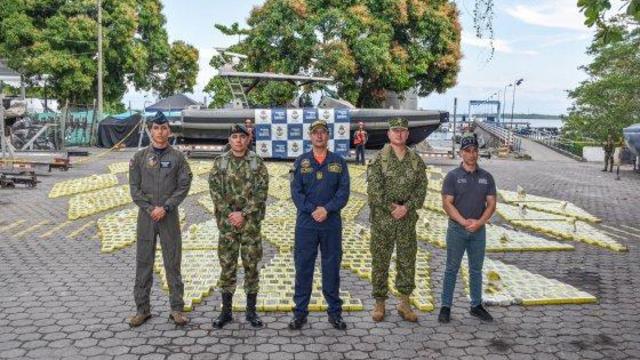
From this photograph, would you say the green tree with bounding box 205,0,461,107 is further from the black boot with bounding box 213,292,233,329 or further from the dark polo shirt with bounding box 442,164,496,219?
the black boot with bounding box 213,292,233,329

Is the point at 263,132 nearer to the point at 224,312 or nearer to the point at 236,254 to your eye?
the point at 236,254

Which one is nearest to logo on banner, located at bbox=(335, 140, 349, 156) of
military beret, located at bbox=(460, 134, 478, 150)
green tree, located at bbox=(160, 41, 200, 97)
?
military beret, located at bbox=(460, 134, 478, 150)

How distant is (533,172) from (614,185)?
330 cm

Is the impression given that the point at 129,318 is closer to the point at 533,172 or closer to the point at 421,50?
the point at 533,172

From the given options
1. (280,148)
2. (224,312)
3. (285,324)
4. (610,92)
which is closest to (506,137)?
(610,92)

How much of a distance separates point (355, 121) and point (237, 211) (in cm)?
1506

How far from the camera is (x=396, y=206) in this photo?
16.5 feet

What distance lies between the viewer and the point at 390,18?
26.0 meters

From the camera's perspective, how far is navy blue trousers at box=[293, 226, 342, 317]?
4965mm

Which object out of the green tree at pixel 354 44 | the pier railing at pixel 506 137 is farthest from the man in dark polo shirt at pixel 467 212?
the pier railing at pixel 506 137

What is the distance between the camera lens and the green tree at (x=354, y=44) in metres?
24.6

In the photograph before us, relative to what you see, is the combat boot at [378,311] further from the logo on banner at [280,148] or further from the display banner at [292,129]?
the logo on banner at [280,148]

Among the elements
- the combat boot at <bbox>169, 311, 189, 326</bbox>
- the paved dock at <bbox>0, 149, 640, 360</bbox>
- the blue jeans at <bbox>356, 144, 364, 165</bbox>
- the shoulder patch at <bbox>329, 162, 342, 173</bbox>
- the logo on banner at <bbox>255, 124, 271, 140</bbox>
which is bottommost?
the paved dock at <bbox>0, 149, 640, 360</bbox>

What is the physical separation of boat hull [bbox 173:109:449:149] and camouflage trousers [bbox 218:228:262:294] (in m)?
15.0
